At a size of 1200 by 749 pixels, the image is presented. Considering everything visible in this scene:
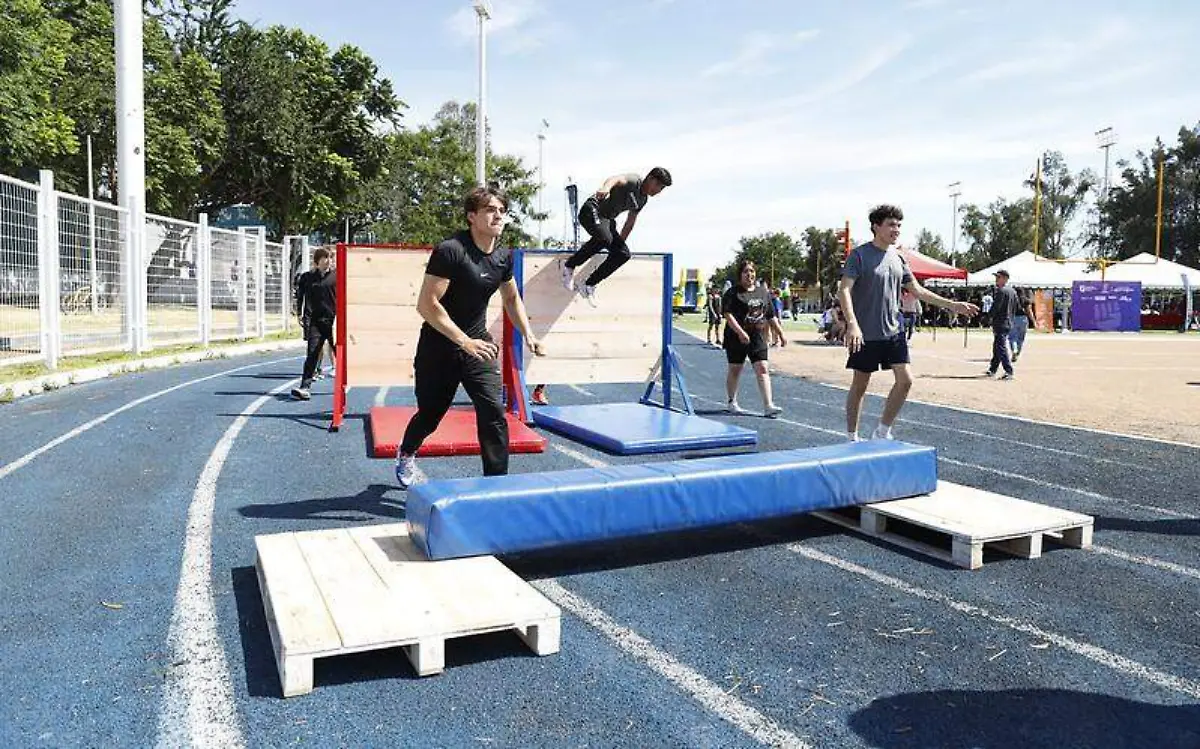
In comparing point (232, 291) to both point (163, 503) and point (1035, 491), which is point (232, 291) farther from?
point (1035, 491)

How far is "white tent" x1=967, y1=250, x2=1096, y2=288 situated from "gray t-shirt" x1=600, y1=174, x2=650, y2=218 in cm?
3307

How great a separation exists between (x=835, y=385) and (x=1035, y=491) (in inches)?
339

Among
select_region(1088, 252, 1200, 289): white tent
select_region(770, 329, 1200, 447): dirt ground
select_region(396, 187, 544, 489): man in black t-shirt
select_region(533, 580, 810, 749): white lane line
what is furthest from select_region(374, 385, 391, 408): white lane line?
select_region(1088, 252, 1200, 289): white tent

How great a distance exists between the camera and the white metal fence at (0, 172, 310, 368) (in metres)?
12.6

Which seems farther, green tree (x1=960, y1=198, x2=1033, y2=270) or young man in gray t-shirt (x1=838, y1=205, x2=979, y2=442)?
green tree (x1=960, y1=198, x2=1033, y2=270)

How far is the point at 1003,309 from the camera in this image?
55.2 feet

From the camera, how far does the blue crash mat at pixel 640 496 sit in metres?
4.41

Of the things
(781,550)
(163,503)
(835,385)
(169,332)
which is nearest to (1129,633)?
(781,550)

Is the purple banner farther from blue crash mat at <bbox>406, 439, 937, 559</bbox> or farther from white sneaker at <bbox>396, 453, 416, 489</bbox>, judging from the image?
white sneaker at <bbox>396, 453, 416, 489</bbox>

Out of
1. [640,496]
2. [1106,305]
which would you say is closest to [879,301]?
[640,496]

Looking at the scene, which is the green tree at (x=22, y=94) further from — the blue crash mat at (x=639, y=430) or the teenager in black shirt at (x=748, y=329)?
the teenager in black shirt at (x=748, y=329)

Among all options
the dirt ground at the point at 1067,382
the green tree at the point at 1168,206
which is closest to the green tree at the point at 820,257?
the green tree at the point at 1168,206

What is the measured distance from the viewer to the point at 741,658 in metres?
3.71

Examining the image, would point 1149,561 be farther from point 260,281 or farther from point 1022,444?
point 260,281
